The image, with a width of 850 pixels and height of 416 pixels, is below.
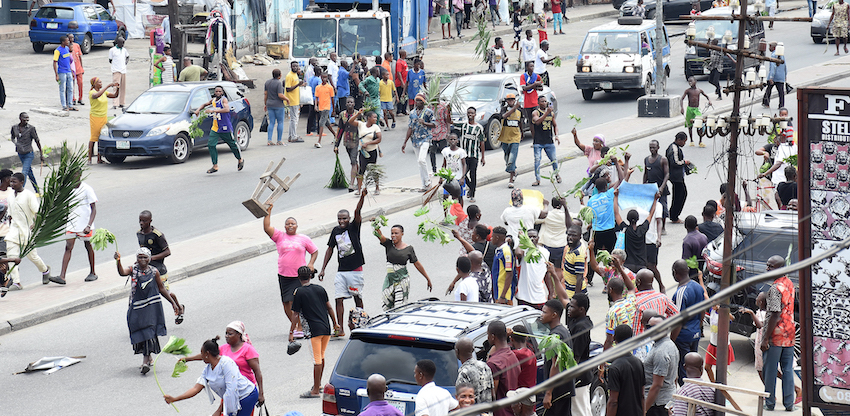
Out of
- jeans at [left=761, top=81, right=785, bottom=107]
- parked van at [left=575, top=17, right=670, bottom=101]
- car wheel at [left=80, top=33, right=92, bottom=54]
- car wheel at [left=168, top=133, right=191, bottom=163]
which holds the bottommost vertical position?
car wheel at [left=168, top=133, right=191, bottom=163]

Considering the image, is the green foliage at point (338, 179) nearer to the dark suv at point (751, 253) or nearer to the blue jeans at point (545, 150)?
the blue jeans at point (545, 150)

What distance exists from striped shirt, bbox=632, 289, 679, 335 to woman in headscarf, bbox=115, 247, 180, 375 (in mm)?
5103

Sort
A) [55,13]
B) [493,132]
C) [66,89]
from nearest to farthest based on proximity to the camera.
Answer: [493,132], [66,89], [55,13]

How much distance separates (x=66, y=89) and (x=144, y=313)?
17469 millimetres

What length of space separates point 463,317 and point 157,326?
4.05 m

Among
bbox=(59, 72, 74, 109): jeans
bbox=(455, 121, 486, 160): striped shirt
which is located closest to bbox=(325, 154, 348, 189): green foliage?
bbox=(455, 121, 486, 160): striped shirt

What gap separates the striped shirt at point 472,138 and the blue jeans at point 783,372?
336 inches

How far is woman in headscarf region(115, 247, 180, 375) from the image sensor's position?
1073cm

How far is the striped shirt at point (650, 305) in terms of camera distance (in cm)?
A: 912

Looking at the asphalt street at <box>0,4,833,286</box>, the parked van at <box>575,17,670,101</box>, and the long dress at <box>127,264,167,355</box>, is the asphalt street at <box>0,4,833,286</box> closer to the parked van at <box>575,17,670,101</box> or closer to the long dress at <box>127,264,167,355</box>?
the parked van at <box>575,17,670,101</box>

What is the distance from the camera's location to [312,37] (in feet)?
91.9

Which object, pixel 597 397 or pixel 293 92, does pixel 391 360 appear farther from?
pixel 293 92

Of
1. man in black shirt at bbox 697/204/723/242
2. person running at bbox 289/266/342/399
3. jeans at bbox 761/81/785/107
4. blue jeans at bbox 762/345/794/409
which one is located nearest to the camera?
blue jeans at bbox 762/345/794/409

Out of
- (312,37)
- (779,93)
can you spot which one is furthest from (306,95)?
(779,93)
